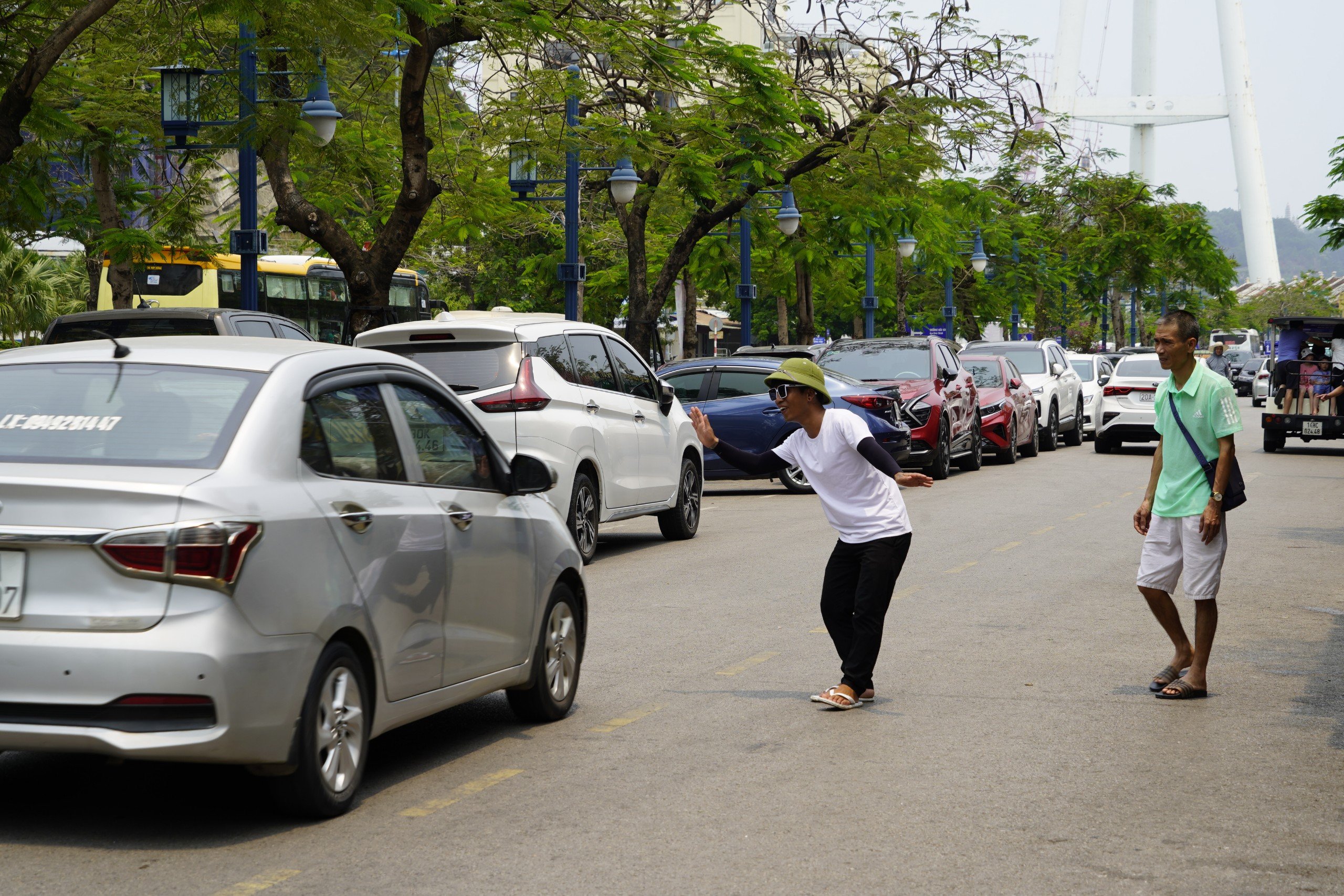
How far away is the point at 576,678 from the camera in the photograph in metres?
7.49

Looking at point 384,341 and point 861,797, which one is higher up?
point 384,341

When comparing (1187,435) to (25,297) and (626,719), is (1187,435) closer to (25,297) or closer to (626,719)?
(626,719)

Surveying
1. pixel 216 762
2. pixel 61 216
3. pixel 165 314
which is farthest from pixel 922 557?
pixel 61 216

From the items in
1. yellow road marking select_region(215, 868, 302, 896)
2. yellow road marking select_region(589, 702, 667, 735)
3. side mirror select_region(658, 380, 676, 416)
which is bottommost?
yellow road marking select_region(589, 702, 667, 735)

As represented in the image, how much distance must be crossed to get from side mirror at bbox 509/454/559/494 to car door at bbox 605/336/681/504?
6.99 m

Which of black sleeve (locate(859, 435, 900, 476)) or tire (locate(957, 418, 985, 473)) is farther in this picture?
tire (locate(957, 418, 985, 473))

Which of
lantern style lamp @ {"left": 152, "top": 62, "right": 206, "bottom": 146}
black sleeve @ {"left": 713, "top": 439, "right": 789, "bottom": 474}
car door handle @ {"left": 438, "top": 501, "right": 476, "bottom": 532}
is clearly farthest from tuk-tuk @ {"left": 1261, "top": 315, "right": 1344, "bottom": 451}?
car door handle @ {"left": 438, "top": 501, "right": 476, "bottom": 532}

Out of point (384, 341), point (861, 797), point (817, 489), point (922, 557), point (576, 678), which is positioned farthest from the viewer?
point (922, 557)

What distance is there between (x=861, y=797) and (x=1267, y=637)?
15.5 feet

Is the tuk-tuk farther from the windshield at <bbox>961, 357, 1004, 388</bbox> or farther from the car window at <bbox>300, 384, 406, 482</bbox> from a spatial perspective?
the car window at <bbox>300, 384, 406, 482</bbox>

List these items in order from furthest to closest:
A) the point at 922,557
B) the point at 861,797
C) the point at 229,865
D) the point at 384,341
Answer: the point at 922,557, the point at 384,341, the point at 861,797, the point at 229,865

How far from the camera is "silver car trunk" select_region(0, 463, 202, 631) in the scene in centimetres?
Answer: 490

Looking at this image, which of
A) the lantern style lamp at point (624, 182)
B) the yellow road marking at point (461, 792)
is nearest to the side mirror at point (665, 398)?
the yellow road marking at point (461, 792)

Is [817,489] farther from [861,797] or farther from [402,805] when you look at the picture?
[402,805]
